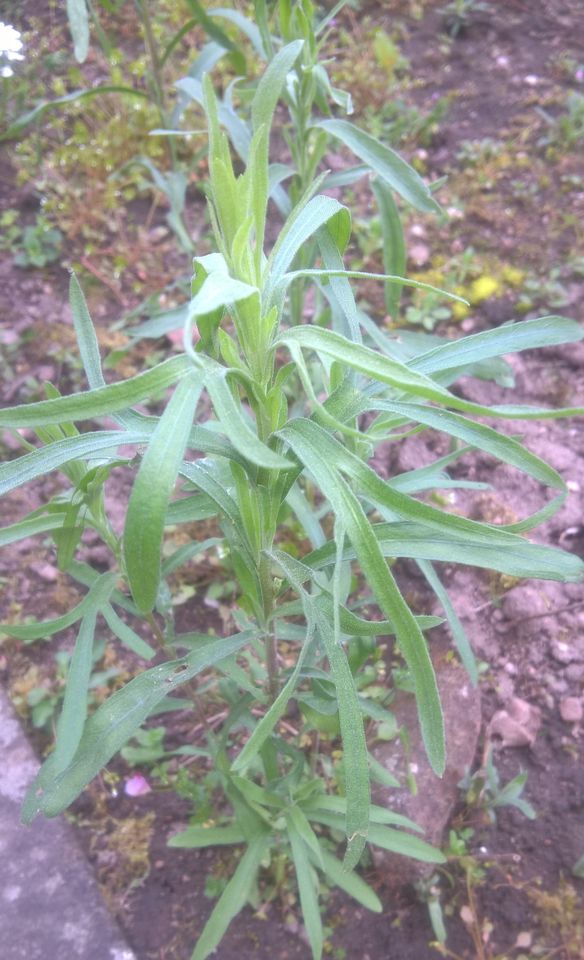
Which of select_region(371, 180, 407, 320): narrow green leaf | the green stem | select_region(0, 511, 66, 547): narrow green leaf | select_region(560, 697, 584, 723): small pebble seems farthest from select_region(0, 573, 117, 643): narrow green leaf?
the green stem

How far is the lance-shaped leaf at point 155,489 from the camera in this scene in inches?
25.8

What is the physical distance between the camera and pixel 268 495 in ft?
3.03

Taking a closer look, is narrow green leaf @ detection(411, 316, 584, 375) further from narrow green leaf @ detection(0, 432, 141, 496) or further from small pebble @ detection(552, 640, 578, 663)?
small pebble @ detection(552, 640, 578, 663)

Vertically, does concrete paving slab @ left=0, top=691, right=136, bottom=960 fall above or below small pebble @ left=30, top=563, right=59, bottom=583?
below

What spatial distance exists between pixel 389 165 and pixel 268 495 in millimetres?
814

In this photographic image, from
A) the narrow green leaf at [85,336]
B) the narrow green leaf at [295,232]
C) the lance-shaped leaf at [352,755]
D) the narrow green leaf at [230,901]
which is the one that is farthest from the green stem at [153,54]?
the narrow green leaf at [230,901]

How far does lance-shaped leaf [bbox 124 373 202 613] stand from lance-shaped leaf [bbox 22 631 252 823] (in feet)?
1.11

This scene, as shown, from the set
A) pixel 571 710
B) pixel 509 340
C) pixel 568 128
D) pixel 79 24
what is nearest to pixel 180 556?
pixel 509 340

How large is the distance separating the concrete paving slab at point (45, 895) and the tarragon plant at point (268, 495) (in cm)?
23

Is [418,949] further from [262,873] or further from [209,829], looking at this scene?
[209,829]

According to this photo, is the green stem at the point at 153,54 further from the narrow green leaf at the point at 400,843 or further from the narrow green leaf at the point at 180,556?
the narrow green leaf at the point at 400,843

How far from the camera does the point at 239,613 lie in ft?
4.17

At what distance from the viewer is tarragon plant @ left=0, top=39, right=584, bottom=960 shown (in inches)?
27.6

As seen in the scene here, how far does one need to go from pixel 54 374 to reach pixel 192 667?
58.7 inches
